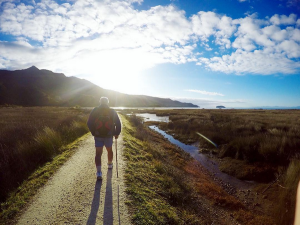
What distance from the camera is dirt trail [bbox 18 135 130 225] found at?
4.30 m

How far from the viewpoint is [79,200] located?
4988 millimetres

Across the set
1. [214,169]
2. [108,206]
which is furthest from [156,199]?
[214,169]

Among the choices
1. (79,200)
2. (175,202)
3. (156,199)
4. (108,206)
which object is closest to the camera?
(108,206)

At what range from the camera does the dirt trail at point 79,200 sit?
4.30 metres

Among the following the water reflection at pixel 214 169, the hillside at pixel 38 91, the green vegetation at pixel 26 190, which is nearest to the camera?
the green vegetation at pixel 26 190

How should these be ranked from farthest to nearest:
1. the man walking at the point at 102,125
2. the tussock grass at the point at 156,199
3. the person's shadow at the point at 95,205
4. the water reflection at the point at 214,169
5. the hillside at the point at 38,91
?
the hillside at the point at 38,91
the water reflection at the point at 214,169
the man walking at the point at 102,125
the tussock grass at the point at 156,199
the person's shadow at the point at 95,205

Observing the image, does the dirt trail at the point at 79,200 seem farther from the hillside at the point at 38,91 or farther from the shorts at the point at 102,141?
the hillside at the point at 38,91

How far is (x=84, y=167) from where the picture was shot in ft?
24.1

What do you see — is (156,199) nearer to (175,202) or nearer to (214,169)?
(175,202)

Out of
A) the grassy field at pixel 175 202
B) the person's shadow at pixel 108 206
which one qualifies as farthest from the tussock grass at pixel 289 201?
the person's shadow at pixel 108 206

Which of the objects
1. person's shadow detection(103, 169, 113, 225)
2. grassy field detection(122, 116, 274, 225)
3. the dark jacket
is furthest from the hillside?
person's shadow detection(103, 169, 113, 225)

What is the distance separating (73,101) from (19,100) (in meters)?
37.6

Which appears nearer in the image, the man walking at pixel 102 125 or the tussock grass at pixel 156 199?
the tussock grass at pixel 156 199

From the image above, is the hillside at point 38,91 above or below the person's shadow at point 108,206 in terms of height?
above
